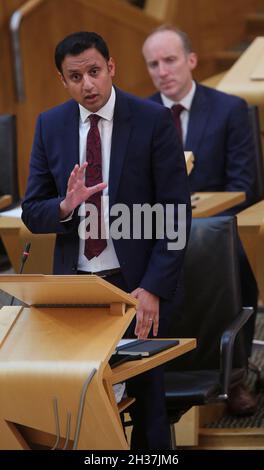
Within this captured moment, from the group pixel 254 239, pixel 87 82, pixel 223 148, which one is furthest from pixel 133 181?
pixel 223 148

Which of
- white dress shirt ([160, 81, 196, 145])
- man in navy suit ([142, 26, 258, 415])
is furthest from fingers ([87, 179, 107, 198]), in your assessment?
white dress shirt ([160, 81, 196, 145])

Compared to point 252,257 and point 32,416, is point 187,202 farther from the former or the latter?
point 252,257

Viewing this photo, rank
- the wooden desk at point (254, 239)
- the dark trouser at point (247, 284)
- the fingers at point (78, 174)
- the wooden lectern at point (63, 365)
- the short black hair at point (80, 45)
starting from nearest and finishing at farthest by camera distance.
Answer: the wooden lectern at point (63, 365), the fingers at point (78, 174), the short black hair at point (80, 45), the wooden desk at point (254, 239), the dark trouser at point (247, 284)

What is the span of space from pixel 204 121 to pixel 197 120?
0.04 m

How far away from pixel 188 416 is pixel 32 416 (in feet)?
5.02

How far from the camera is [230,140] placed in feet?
16.6

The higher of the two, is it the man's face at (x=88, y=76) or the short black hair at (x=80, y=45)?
the short black hair at (x=80, y=45)

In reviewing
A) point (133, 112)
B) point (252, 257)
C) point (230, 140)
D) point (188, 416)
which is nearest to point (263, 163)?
point (230, 140)

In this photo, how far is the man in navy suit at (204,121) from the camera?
505cm

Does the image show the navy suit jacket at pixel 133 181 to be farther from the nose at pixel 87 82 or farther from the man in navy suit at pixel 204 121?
the man in navy suit at pixel 204 121

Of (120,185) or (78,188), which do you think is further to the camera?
(120,185)

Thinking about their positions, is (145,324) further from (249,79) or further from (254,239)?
(249,79)

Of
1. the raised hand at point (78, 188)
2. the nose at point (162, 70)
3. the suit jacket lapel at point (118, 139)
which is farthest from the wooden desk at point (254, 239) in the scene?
the raised hand at point (78, 188)

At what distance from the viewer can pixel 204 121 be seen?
5152mm
